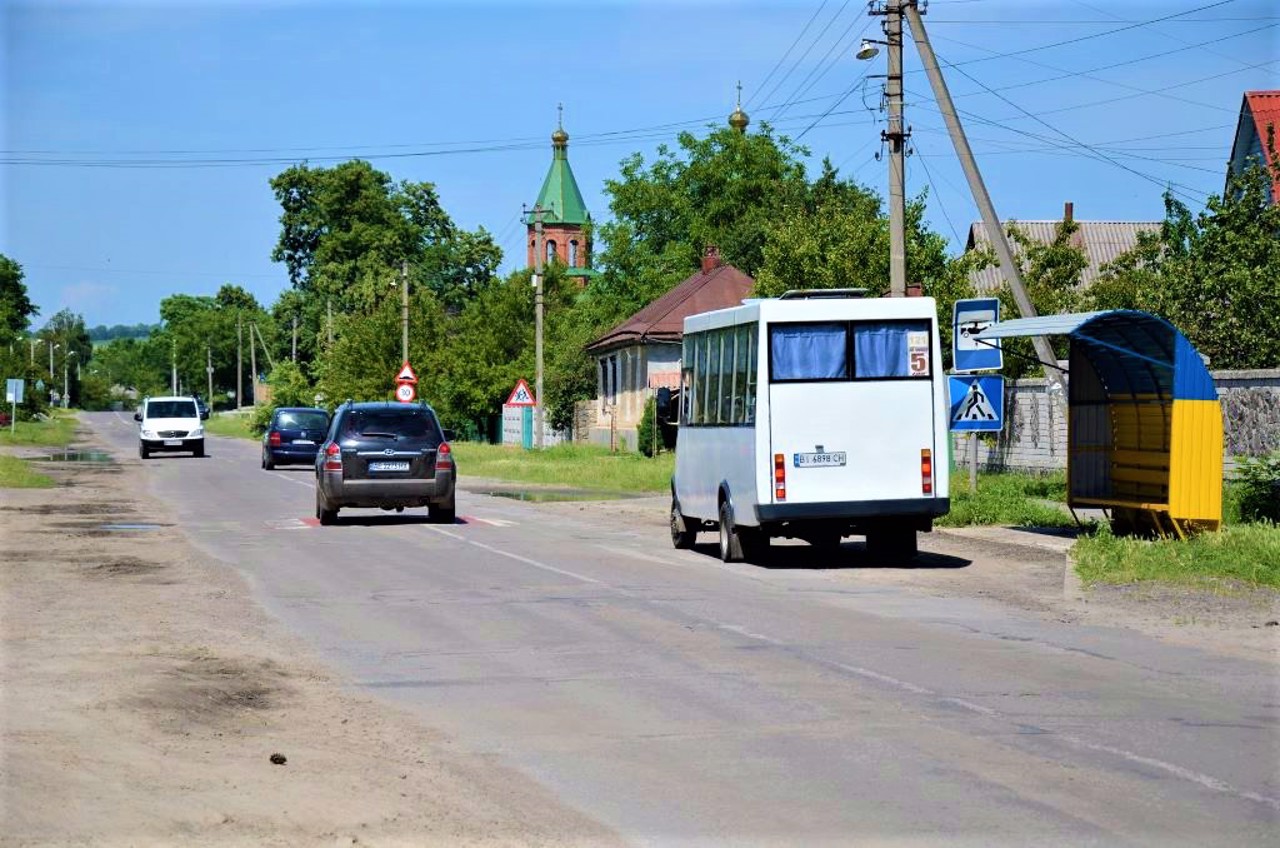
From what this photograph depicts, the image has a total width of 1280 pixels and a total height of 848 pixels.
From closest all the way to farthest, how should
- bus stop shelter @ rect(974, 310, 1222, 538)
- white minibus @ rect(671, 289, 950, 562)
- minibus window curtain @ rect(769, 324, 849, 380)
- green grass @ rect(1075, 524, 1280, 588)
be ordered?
1. green grass @ rect(1075, 524, 1280, 588)
2. bus stop shelter @ rect(974, 310, 1222, 538)
3. white minibus @ rect(671, 289, 950, 562)
4. minibus window curtain @ rect(769, 324, 849, 380)

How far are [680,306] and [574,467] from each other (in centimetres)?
2030

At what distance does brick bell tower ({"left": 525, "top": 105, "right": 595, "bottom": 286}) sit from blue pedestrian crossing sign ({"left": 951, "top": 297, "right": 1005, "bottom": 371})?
109092mm

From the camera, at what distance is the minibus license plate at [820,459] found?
1980 cm

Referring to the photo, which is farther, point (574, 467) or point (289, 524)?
point (574, 467)

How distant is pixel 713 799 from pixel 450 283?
107 m

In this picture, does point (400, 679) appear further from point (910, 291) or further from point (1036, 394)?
point (910, 291)

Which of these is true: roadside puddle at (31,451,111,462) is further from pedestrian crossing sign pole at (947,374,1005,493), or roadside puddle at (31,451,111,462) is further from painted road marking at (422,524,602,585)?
pedestrian crossing sign pole at (947,374,1005,493)

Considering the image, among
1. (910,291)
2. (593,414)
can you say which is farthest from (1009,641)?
(593,414)

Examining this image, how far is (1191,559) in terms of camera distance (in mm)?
17844

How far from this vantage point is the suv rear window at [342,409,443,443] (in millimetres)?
26547

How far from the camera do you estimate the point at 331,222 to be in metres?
106

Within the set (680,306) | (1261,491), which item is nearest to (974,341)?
(1261,491)

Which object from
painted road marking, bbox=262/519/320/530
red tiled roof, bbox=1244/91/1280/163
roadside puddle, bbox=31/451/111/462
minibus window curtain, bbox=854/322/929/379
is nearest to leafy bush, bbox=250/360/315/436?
roadside puddle, bbox=31/451/111/462

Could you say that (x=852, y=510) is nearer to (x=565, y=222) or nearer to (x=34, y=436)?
(x=34, y=436)
